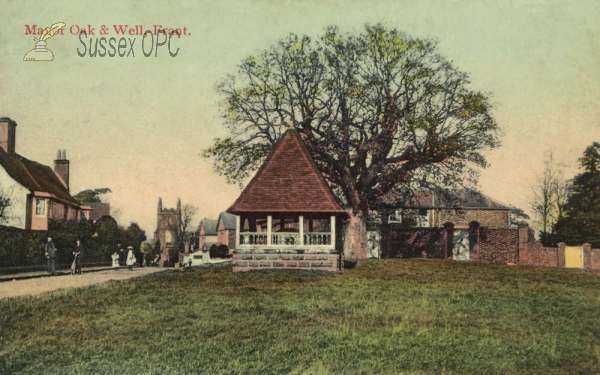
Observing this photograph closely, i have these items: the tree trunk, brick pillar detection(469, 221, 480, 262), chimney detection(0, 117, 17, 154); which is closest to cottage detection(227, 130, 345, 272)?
the tree trunk

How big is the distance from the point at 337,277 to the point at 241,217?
5.26m

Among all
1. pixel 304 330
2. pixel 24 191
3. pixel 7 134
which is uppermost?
pixel 7 134

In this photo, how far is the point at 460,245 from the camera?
38375mm

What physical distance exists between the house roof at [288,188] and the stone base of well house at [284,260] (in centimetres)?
162

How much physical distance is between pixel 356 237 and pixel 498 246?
10.2 m

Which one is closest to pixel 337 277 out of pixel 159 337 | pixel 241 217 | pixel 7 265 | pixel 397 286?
pixel 397 286

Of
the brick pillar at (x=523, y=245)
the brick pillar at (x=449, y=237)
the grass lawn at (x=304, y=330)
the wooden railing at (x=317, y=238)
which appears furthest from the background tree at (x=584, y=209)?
the grass lawn at (x=304, y=330)

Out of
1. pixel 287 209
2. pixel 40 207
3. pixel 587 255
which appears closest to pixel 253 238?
pixel 287 209

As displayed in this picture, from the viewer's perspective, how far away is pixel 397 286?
17906mm

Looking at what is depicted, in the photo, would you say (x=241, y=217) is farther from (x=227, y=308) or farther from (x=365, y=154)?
(x=227, y=308)

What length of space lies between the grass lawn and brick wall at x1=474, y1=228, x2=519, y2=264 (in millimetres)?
18330

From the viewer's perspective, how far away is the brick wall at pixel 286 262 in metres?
23.1

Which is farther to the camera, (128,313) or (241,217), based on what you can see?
(241,217)

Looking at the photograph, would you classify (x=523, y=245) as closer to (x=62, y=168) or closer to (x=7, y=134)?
(x=7, y=134)
